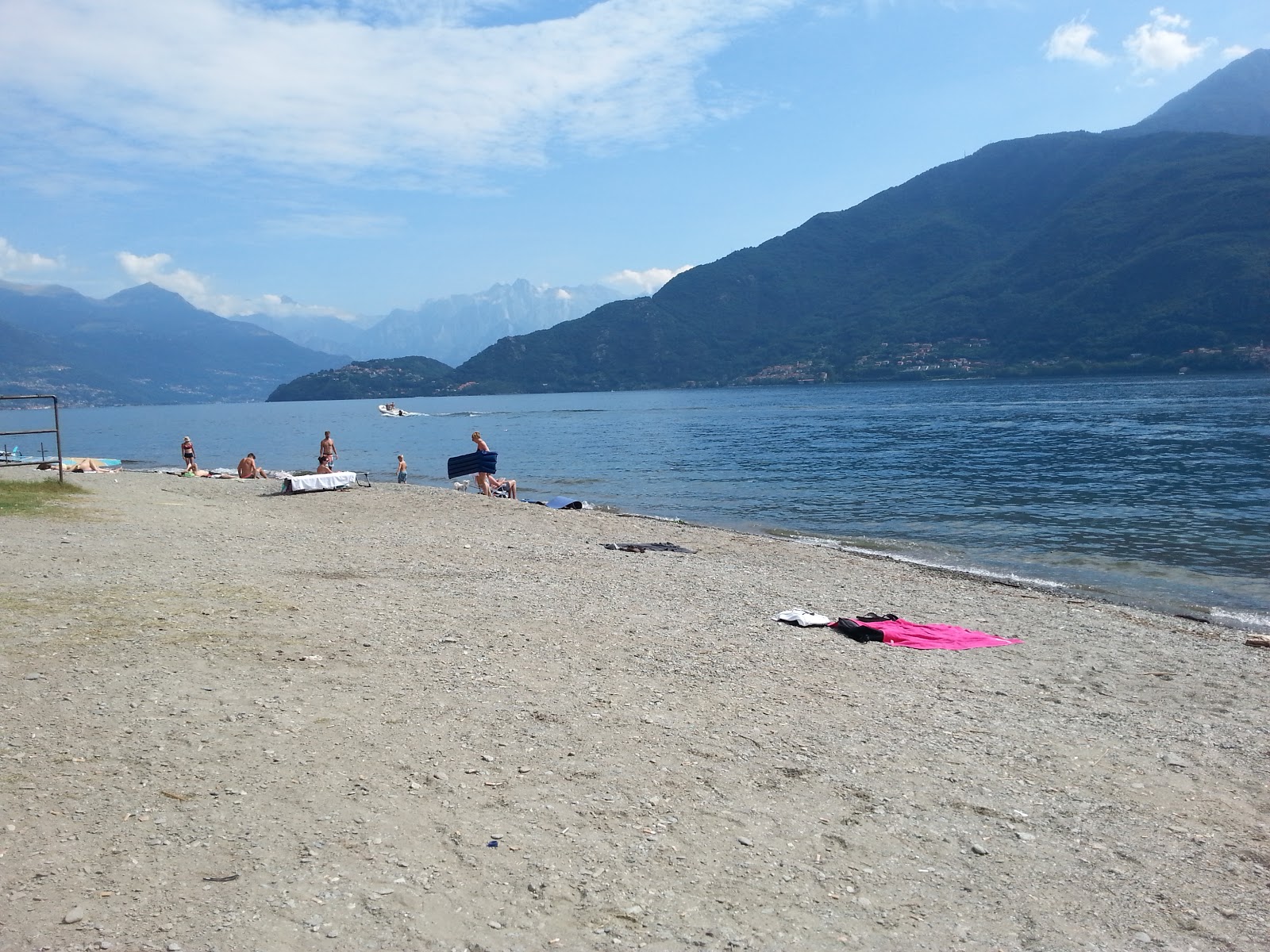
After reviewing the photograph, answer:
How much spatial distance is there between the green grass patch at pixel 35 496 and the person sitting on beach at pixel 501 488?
13062 millimetres

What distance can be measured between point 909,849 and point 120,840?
207 inches

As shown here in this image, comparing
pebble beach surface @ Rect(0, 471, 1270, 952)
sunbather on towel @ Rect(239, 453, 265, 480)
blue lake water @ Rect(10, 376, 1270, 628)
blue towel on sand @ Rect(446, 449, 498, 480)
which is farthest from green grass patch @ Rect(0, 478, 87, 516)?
blue lake water @ Rect(10, 376, 1270, 628)

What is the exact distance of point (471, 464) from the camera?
32531 mm

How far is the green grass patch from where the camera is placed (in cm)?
1788

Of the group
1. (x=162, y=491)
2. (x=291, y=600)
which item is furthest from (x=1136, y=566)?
(x=162, y=491)

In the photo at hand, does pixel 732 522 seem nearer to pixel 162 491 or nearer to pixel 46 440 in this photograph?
pixel 162 491

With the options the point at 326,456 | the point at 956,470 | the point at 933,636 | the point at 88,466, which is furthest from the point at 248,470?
the point at 956,470

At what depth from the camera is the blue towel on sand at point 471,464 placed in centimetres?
3158

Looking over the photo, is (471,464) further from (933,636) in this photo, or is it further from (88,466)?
(933,636)

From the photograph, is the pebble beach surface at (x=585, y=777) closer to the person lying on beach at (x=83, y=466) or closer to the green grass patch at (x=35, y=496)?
the green grass patch at (x=35, y=496)

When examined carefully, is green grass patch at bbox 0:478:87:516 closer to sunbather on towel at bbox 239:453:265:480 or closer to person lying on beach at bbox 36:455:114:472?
person lying on beach at bbox 36:455:114:472

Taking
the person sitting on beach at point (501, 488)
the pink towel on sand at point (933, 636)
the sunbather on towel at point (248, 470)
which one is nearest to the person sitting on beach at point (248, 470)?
the sunbather on towel at point (248, 470)

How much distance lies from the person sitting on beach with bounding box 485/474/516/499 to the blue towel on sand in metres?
0.41

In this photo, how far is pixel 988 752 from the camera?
798 cm
